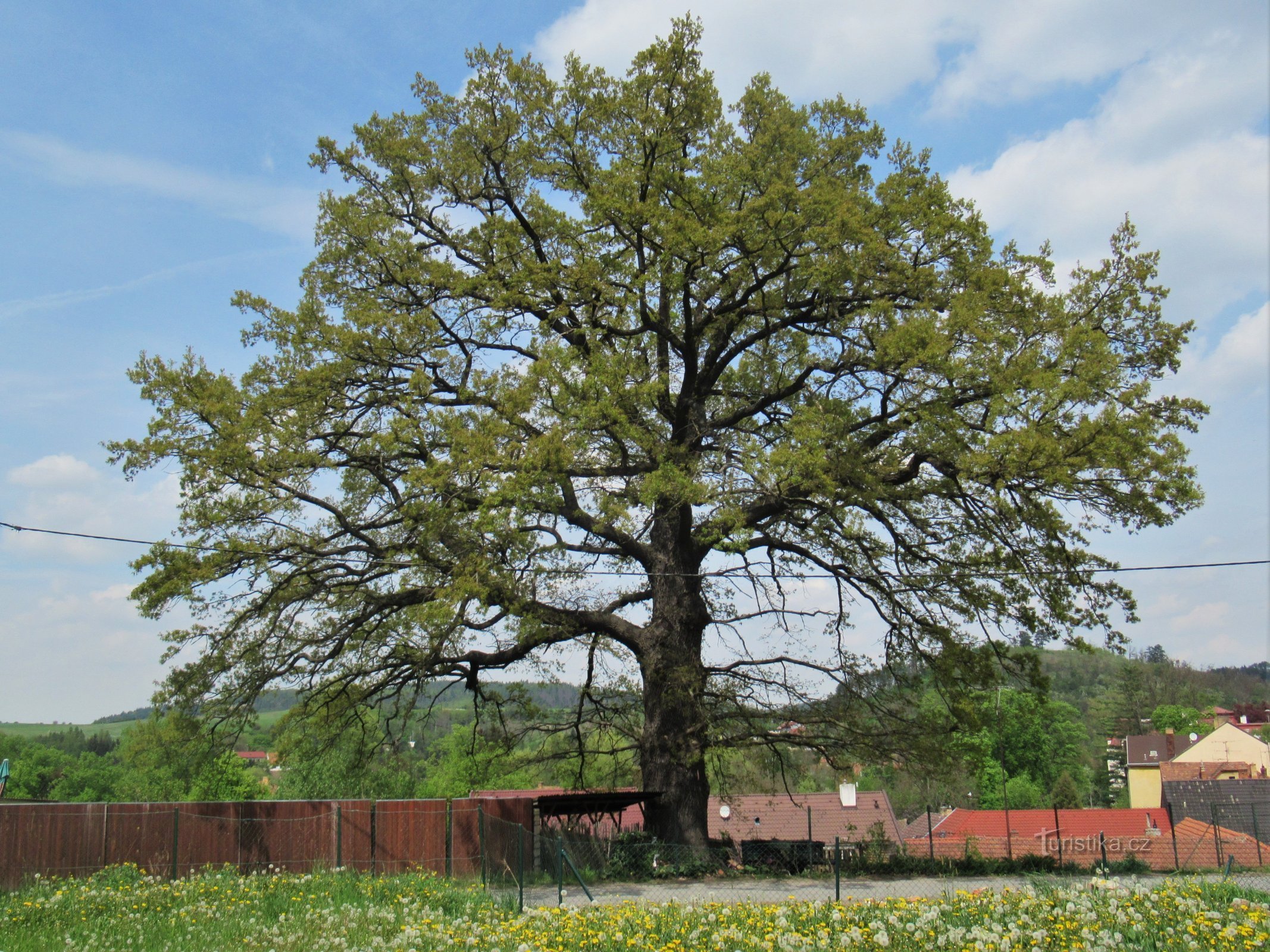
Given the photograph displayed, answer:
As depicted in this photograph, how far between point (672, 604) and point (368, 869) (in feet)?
24.0

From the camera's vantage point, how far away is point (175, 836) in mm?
17578

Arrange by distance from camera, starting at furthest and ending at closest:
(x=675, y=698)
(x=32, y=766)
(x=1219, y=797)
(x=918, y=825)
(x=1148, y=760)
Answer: (x=32, y=766), (x=1148, y=760), (x=918, y=825), (x=1219, y=797), (x=675, y=698)

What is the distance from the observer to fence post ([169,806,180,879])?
1738cm

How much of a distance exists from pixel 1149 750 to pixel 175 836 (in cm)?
8666

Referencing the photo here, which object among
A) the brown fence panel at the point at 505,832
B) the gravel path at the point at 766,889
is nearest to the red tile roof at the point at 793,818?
the brown fence panel at the point at 505,832

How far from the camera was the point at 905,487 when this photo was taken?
60.6 ft

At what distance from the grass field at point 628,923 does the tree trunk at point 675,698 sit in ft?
→ 21.3

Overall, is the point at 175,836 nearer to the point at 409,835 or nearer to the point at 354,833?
the point at 354,833

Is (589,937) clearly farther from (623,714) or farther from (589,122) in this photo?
(589,122)

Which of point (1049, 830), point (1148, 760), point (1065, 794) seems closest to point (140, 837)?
point (1049, 830)

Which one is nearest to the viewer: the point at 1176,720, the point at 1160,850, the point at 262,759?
the point at 1160,850

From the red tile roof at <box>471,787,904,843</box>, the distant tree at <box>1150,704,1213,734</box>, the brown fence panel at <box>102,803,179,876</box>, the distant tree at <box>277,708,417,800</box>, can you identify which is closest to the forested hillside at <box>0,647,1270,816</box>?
the distant tree at <box>277,708,417,800</box>

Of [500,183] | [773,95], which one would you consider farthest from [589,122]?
[773,95]

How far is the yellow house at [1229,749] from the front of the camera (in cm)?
7725
